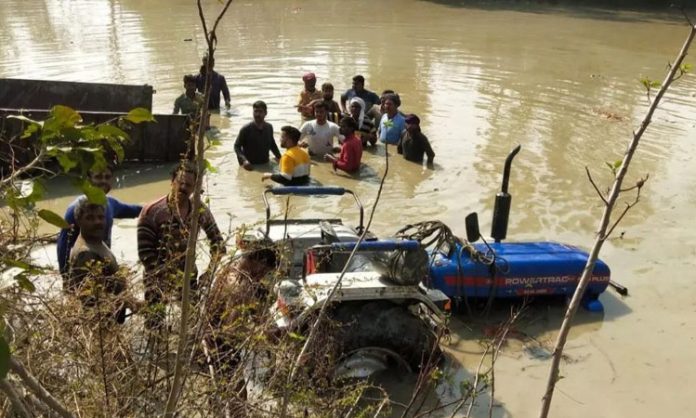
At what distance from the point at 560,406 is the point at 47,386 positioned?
3.83 meters

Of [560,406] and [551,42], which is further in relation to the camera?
[551,42]

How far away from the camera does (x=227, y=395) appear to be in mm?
2797

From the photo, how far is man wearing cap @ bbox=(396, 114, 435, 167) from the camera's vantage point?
10273 mm

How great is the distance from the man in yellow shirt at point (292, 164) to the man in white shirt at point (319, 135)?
172 cm

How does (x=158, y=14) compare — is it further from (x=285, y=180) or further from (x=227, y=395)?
(x=227, y=395)

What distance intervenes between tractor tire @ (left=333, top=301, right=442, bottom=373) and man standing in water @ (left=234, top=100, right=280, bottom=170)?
18.0 ft

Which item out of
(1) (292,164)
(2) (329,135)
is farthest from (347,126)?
(1) (292,164)

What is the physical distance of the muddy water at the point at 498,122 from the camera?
5.73m

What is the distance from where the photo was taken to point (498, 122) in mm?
12875

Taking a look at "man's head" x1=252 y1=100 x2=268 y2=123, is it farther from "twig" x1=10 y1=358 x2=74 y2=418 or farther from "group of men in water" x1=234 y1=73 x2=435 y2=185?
"twig" x1=10 y1=358 x2=74 y2=418

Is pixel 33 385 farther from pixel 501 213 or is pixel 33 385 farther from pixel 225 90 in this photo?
pixel 225 90

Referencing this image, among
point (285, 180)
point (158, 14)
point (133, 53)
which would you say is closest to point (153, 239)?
point (285, 180)

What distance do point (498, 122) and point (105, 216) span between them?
957cm

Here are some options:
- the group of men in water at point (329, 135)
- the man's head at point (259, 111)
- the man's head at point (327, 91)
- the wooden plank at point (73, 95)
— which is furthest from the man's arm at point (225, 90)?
the man's head at point (259, 111)
